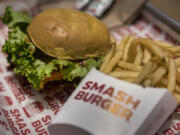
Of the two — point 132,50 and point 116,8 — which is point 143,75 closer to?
point 132,50

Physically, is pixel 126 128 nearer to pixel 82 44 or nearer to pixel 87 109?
pixel 87 109

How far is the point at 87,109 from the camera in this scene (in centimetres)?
173

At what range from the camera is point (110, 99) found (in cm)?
174

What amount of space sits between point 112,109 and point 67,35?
93 centimetres

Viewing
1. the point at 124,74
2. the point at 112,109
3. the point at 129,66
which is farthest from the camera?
the point at 129,66

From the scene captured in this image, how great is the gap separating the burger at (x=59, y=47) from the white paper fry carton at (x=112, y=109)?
0.55 m

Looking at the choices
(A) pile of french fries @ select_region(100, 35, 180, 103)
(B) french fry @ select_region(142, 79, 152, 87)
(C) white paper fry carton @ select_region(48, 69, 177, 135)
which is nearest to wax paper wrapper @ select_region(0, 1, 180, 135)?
(C) white paper fry carton @ select_region(48, 69, 177, 135)

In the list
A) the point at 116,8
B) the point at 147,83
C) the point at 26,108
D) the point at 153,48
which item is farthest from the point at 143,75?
the point at 116,8

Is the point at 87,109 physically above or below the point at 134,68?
below

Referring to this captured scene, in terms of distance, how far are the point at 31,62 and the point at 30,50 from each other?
12 centimetres

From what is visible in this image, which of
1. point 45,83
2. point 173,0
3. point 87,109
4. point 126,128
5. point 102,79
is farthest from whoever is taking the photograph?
point 173,0

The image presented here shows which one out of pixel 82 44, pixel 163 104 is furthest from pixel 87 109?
pixel 82 44

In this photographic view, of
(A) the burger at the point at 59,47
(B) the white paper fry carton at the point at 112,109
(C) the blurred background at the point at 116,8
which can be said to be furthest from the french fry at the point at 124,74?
(C) the blurred background at the point at 116,8

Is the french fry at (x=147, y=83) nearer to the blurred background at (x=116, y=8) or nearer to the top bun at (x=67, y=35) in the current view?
the top bun at (x=67, y=35)
